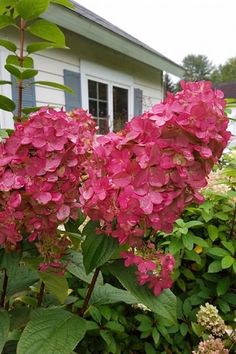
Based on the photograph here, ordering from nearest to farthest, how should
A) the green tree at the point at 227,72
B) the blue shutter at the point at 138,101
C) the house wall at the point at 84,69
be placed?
the house wall at the point at 84,69 < the blue shutter at the point at 138,101 < the green tree at the point at 227,72

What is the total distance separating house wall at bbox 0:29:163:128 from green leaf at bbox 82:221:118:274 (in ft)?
12.0

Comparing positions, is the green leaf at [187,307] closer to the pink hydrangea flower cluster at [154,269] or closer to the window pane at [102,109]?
the pink hydrangea flower cluster at [154,269]

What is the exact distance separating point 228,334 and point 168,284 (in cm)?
82

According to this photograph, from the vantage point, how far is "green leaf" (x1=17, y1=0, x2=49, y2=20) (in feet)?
3.18

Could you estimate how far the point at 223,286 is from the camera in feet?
5.41

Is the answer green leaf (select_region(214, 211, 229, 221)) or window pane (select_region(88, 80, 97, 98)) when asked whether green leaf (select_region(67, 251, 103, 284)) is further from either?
window pane (select_region(88, 80, 97, 98))

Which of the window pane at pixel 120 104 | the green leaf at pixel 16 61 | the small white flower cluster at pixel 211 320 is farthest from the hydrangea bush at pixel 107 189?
the window pane at pixel 120 104

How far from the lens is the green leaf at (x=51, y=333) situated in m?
0.83

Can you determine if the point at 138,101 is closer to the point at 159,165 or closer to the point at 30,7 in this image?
the point at 30,7

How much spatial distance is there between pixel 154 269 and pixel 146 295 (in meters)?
0.07

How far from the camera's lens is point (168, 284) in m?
0.90

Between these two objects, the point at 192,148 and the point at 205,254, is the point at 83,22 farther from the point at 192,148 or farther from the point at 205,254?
the point at 192,148

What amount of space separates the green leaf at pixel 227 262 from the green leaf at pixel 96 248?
835 mm

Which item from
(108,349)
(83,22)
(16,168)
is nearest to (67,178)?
(16,168)
